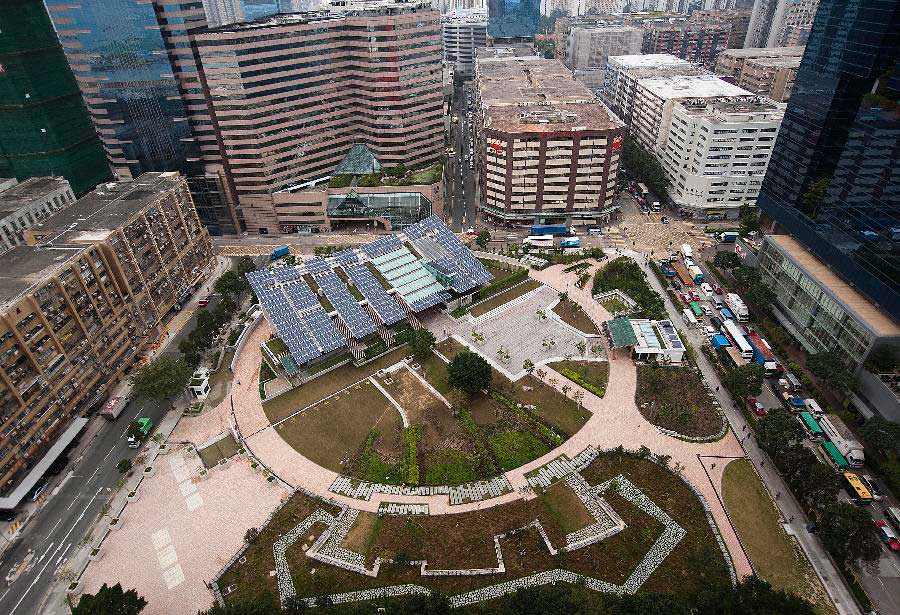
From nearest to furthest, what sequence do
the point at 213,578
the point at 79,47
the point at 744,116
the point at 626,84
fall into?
1. the point at 213,578
2. the point at 79,47
3. the point at 744,116
4. the point at 626,84

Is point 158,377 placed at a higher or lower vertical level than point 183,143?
lower

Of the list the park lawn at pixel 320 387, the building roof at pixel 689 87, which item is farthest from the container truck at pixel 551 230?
the building roof at pixel 689 87

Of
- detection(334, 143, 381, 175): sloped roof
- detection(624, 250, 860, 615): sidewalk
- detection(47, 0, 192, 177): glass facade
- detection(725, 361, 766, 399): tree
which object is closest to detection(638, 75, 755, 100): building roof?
detection(334, 143, 381, 175): sloped roof

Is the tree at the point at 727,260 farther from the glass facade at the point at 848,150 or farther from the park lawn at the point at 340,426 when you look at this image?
the park lawn at the point at 340,426

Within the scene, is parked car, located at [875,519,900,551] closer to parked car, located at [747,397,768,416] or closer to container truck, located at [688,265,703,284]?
parked car, located at [747,397,768,416]

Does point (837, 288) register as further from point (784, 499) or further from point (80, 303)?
point (80, 303)

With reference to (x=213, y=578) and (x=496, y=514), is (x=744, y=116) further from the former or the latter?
(x=213, y=578)

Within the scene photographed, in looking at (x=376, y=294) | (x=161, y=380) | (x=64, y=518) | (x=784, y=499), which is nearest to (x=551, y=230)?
(x=376, y=294)

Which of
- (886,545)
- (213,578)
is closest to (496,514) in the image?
(213,578)
